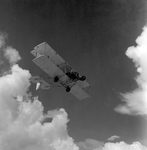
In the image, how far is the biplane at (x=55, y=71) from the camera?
83.7ft

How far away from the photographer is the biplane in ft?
83.7

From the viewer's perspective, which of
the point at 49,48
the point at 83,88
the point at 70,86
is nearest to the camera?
the point at 49,48

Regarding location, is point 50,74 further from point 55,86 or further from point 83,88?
point 83,88

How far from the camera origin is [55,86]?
3088 cm

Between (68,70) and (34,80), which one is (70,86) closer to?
(68,70)

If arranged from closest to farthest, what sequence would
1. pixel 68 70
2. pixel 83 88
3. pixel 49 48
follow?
pixel 49 48
pixel 68 70
pixel 83 88

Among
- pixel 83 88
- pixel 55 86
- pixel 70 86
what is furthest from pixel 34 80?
pixel 83 88

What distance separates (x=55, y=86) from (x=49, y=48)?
7.68 metres

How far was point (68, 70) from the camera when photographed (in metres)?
28.2

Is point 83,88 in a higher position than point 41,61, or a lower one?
higher

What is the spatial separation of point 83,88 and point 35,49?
11.3 meters

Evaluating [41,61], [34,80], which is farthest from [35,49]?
[34,80]

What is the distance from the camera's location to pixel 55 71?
28250mm

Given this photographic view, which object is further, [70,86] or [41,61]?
[70,86]
